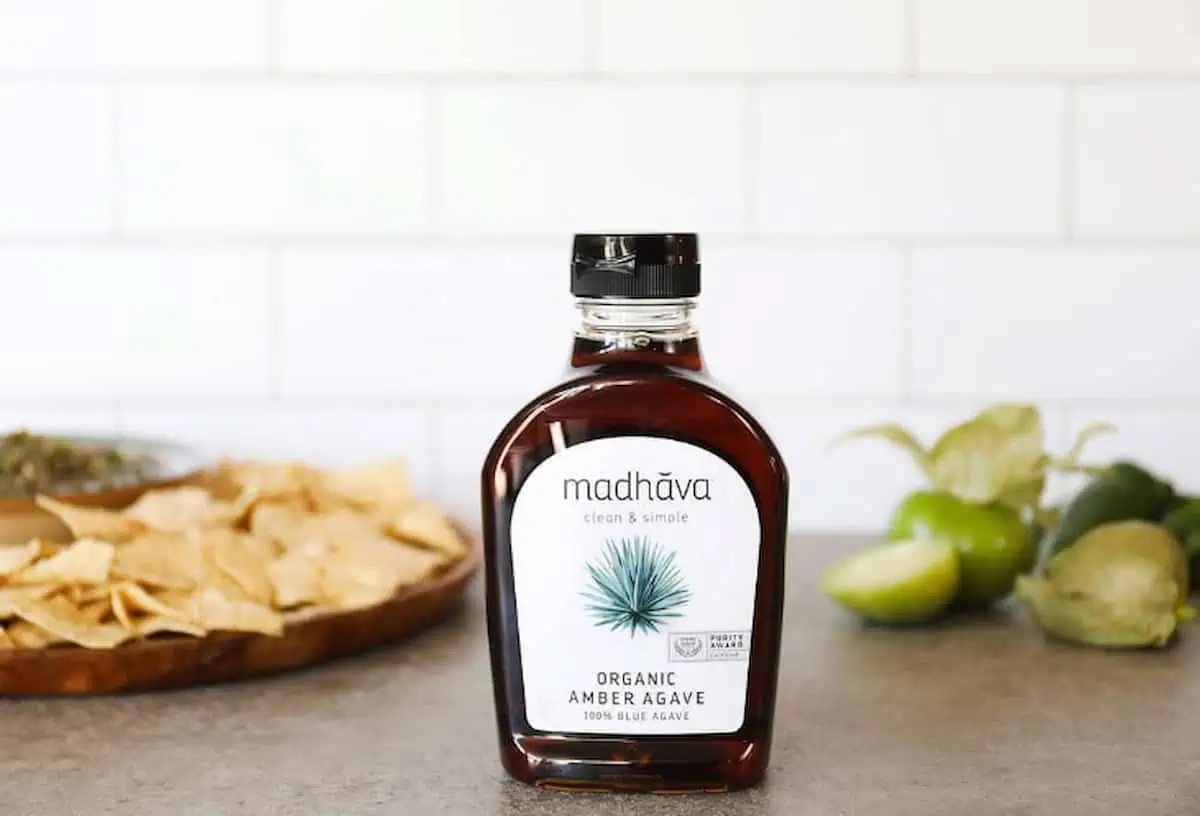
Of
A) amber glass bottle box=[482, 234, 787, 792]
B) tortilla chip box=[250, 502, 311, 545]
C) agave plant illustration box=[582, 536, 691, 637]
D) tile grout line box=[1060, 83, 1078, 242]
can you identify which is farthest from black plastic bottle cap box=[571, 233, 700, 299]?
tile grout line box=[1060, 83, 1078, 242]

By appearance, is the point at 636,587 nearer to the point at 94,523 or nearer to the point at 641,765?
the point at 641,765

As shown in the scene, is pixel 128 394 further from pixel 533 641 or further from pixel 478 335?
pixel 533 641

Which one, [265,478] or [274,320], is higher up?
[274,320]

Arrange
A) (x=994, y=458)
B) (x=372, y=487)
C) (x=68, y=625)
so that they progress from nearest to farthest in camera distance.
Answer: (x=68, y=625) → (x=994, y=458) → (x=372, y=487)

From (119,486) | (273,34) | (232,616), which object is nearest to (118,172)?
(273,34)

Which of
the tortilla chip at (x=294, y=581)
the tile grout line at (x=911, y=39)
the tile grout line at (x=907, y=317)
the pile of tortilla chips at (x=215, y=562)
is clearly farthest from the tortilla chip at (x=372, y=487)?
the tile grout line at (x=911, y=39)

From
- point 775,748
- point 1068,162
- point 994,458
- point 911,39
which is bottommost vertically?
point 775,748

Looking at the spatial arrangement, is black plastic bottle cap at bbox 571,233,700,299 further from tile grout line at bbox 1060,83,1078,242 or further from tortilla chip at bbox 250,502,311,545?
tile grout line at bbox 1060,83,1078,242
